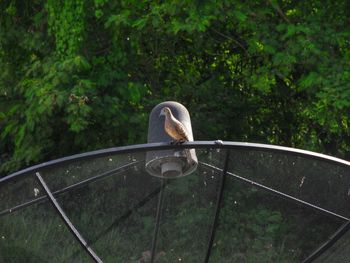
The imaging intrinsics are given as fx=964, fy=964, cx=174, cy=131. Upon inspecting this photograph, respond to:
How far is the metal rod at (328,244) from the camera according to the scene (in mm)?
5242

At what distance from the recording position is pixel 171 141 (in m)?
4.66

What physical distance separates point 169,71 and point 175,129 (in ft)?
21.4

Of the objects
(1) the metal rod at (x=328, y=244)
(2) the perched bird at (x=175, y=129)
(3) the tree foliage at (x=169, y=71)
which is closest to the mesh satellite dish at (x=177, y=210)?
(1) the metal rod at (x=328, y=244)

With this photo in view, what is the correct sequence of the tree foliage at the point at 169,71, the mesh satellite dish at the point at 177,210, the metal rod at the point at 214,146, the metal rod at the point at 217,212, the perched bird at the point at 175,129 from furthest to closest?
the tree foliage at the point at 169,71, the metal rod at the point at 217,212, the mesh satellite dish at the point at 177,210, the perched bird at the point at 175,129, the metal rod at the point at 214,146

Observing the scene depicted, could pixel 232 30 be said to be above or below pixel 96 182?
below

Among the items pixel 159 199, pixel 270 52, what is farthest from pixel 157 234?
pixel 270 52

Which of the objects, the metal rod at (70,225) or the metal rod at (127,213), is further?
the metal rod at (127,213)

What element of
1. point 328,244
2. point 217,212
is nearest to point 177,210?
point 217,212

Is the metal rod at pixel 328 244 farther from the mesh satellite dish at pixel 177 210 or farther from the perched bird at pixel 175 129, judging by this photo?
the perched bird at pixel 175 129

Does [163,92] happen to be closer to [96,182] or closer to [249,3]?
[249,3]

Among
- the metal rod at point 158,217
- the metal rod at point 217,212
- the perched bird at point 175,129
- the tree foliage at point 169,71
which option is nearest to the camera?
the perched bird at point 175,129

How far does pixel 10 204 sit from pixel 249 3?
472 centimetres

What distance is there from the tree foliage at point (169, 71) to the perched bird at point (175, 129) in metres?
4.11

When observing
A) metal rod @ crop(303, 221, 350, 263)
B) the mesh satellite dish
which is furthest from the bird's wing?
metal rod @ crop(303, 221, 350, 263)
